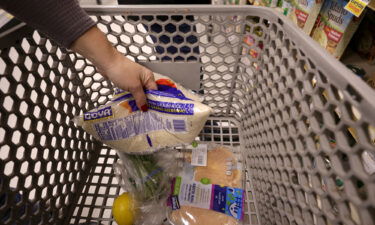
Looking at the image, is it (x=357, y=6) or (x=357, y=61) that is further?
(x=357, y=61)

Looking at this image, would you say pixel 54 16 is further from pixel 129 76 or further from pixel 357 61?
pixel 357 61

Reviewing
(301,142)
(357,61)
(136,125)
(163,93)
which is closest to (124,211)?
(136,125)

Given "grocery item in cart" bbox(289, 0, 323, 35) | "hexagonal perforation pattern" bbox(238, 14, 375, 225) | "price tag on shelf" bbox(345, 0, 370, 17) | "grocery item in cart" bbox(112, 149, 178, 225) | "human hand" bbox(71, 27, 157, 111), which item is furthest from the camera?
"grocery item in cart" bbox(289, 0, 323, 35)

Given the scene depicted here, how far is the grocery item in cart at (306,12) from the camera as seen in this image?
78 cm

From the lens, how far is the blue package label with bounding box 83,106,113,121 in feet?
2.07

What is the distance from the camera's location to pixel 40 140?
566mm

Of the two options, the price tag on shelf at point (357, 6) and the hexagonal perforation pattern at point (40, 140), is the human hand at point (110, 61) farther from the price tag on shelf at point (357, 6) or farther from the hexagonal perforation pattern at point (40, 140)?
the price tag on shelf at point (357, 6)

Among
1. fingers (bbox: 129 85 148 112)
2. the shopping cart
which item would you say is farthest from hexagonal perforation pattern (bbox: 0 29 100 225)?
fingers (bbox: 129 85 148 112)

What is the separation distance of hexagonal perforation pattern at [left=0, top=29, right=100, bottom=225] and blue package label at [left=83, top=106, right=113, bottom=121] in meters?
0.07

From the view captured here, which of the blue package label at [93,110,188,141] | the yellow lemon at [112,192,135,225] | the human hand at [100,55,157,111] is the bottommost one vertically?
the yellow lemon at [112,192,135,225]

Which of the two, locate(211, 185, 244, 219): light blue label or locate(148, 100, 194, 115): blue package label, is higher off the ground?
locate(148, 100, 194, 115): blue package label

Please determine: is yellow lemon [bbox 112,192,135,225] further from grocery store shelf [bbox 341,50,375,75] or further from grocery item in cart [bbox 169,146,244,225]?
grocery store shelf [bbox 341,50,375,75]

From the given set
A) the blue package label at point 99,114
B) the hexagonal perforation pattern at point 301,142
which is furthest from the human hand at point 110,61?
the hexagonal perforation pattern at point 301,142

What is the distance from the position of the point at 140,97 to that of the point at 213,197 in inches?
14.4
